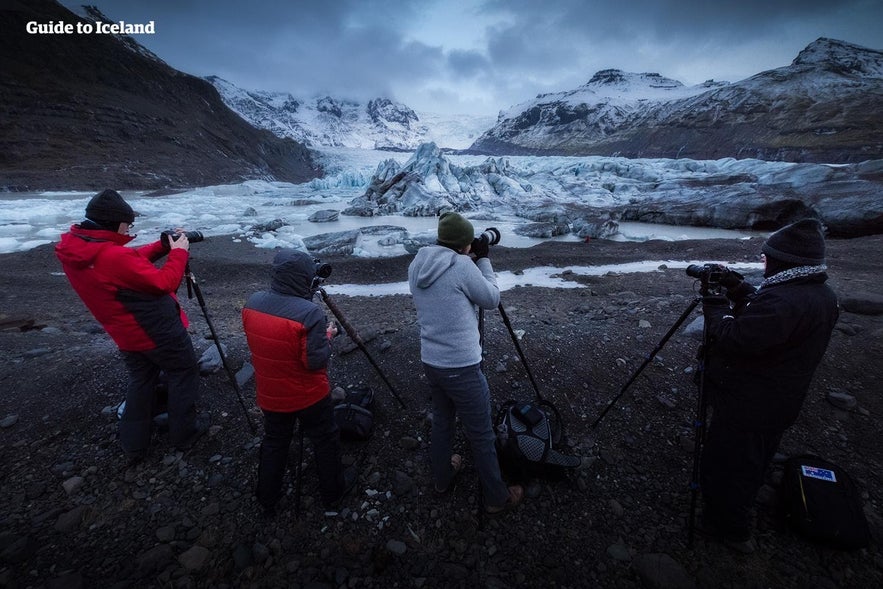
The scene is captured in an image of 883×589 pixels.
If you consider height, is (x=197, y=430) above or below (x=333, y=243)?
below

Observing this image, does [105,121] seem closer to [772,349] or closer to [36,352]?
[36,352]

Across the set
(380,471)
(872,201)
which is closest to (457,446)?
(380,471)

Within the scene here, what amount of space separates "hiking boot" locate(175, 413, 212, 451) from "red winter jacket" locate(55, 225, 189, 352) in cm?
97

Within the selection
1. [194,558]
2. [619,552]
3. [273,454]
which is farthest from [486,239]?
[194,558]

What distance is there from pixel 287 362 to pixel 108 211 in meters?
1.91

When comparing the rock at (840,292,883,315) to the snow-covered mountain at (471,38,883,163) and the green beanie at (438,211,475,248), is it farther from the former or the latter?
the snow-covered mountain at (471,38,883,163)

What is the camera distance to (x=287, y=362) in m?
2.46

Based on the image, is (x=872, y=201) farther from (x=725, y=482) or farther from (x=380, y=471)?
(x=380, y=471)

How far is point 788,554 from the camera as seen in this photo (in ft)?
8.07

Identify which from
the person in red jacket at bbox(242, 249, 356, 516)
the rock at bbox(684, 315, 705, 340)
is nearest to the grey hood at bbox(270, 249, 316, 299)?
the person in red jacket at bbox(242, 249, 356, 516)

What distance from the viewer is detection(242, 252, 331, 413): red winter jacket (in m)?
2.38

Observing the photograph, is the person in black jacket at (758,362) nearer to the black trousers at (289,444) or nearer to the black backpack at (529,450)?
the black backpack at (529,450)

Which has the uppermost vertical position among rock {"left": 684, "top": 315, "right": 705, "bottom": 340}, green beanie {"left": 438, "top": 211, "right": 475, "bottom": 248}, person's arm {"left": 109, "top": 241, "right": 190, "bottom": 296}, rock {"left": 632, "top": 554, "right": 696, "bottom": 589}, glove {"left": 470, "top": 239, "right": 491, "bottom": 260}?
green beanie {"left": 438, "top": 211, "right": 475, "bottom": 248}

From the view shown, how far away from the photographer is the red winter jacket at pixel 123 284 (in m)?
2.70
